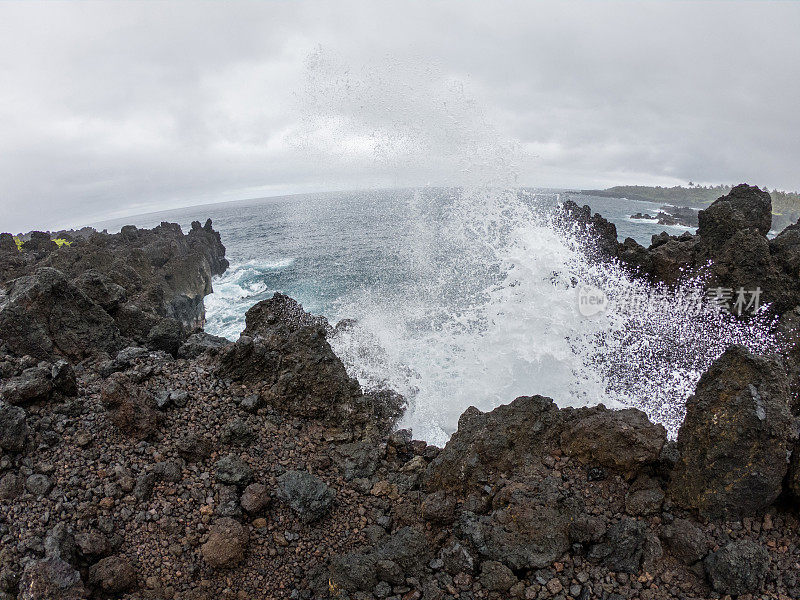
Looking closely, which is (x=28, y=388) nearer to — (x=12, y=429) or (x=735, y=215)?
(x=12, y=429)

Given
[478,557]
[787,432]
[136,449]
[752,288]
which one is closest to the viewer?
[787,432]

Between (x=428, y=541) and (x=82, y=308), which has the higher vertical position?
(x=82, y=308)

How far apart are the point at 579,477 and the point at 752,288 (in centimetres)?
1007

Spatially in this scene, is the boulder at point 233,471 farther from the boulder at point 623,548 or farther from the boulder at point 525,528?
the boulder at point 623,548

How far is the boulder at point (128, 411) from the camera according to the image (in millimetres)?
6668

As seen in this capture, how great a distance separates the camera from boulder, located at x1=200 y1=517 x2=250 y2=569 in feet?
17.8

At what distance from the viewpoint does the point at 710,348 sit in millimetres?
11891

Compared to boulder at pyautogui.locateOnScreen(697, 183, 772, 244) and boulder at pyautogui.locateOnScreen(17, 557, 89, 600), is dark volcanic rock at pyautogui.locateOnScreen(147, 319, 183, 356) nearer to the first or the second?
boulder at pyautogui.locateOnScreen(17, 557, 89, 600)

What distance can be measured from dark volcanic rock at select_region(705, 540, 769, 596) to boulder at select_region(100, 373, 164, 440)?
8.35 metres

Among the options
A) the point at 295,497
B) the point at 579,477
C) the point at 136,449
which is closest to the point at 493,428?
the point at 579,477

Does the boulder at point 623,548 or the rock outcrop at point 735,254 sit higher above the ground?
the rock outcrop at point 735,254

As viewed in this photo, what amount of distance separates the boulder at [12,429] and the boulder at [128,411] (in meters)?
1.04

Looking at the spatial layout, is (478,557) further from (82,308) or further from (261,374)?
(82,308)

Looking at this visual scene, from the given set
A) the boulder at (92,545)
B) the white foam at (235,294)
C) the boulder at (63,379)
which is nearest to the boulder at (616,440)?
the boulder at (92,545)
